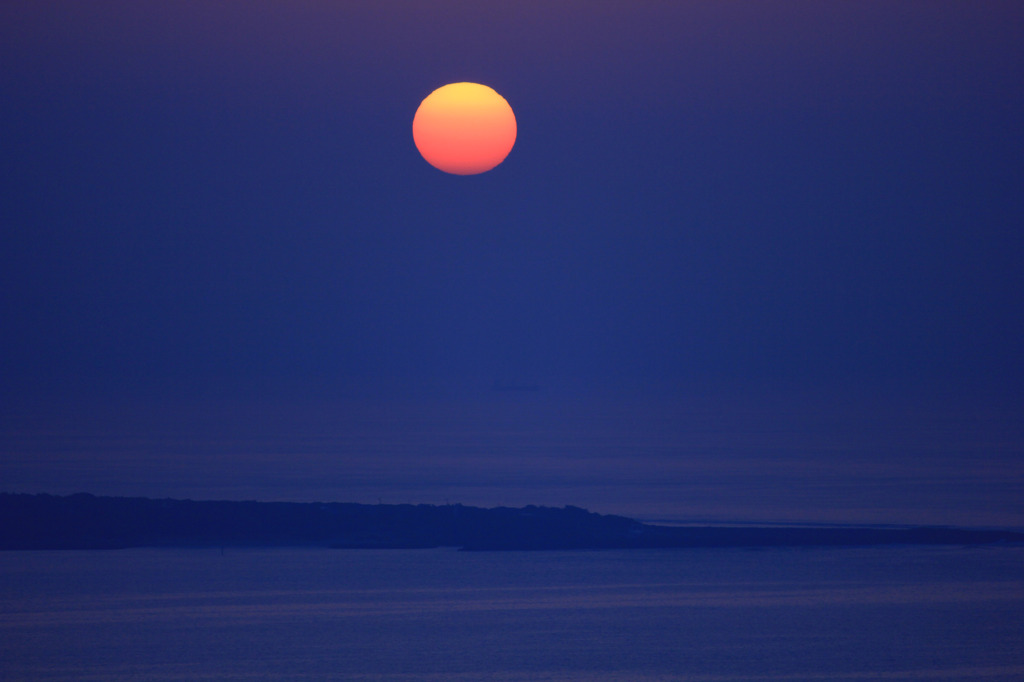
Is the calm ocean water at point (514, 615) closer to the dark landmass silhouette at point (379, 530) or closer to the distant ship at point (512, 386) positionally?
the dark landmass silhouette at point (379, 530)

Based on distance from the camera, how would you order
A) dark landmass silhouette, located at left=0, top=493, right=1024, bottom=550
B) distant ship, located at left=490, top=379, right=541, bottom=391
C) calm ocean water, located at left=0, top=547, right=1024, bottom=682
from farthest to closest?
distant ship, located at left=490, top=379, right=541, bottom=391 < dark landmass silhouette, located at left=0, top=493, right=1024, bottom=550 < calm ocean water, located at left=0, top=547, right=1024, bottom=682

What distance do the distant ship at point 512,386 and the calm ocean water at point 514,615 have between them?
3270 inches

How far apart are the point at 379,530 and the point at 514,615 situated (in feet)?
17.4

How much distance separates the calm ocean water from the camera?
12289 mm

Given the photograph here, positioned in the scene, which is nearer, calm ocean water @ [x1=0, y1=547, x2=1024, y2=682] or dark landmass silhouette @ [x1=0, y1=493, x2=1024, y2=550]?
calm ocean water @ [x1=0, y1=547, x2=1024, y2=682]

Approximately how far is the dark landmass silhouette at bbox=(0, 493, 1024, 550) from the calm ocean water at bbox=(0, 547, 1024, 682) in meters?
0.58

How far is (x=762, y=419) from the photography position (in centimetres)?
4597

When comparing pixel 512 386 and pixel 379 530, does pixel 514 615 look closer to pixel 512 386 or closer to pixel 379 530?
pixel 379 530

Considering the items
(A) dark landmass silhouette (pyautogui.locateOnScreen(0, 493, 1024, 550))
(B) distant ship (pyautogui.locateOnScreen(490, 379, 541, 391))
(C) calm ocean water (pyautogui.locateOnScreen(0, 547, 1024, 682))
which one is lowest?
(C) calm ocean water (pyautogui.locateOnScreen(0, 547, 1024, 682))

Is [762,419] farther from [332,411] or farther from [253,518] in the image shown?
[253,518]

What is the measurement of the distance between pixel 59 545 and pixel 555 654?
8.37m

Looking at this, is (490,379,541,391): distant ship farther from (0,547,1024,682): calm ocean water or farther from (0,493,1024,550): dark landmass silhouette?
(0,547,1024,682): calm ocean water

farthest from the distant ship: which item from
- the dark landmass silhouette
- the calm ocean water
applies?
the calm ocean water

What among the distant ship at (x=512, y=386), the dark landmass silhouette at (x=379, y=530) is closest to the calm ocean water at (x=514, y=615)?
the dark landmass silhouette at (x=379, y=530)
